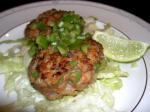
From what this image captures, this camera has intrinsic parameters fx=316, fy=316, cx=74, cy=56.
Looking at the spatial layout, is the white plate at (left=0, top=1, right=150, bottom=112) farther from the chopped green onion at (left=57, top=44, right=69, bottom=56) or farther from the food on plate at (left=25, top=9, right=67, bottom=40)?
the chopped green onion at (left=57, top=44, right=69, bottom=56)

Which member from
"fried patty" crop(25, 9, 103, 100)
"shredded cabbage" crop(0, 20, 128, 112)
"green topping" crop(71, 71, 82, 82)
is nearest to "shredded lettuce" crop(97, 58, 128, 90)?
"shredded cabbage" crop(0, 20, 128, 112)

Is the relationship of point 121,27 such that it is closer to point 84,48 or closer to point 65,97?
point 84,48

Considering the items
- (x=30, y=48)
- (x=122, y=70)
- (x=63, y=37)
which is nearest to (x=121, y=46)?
(x=122, y=70)

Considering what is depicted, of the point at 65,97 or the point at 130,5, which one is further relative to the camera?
the point at 130,5

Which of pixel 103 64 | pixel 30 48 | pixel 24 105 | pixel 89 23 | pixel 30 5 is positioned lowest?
pixel 24 105

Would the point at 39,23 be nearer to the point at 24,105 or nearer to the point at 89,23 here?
the point at 89,23

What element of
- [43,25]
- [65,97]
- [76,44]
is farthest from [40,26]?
[65,97]
